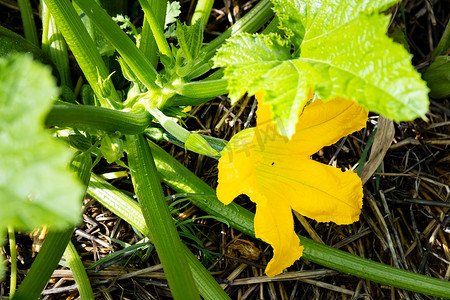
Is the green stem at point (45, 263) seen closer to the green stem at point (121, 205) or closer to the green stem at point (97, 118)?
the green stem at point (97, 118)

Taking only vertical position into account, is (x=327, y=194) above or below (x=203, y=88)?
below

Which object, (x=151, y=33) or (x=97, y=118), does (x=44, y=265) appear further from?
(x=151, y=33)

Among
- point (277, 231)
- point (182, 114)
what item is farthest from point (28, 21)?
point (277, 231)

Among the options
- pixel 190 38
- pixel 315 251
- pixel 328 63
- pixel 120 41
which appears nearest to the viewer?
pixel 328 63

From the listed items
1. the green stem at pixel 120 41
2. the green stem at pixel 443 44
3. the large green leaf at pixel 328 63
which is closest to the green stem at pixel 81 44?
the green stem at pixel 120 41

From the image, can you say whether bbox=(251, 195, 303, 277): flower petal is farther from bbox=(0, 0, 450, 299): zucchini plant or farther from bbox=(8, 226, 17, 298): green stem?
bbox=(8, 226, 17, 298): green stem

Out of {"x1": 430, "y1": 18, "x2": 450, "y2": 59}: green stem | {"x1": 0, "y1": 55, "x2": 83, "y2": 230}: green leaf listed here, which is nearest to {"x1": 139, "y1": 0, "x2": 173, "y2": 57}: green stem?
{"x1": 0, "y1": 55, "x2": 83, "y2": 230}: green leaf

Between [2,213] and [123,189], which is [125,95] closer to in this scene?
[123,189]

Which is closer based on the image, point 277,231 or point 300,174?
point 277,231

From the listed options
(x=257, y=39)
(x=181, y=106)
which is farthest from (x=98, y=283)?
(x=257, y=39)
